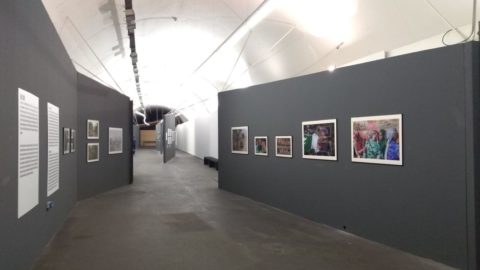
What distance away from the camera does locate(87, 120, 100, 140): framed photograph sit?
998 centimetres

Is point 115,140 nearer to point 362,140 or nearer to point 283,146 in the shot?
point 283,146

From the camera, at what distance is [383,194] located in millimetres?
5625

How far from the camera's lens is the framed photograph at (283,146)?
7924 mm

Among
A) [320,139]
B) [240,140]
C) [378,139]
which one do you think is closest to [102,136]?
[240,140]

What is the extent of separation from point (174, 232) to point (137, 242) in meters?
0.79

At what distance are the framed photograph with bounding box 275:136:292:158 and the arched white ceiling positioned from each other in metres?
3.39

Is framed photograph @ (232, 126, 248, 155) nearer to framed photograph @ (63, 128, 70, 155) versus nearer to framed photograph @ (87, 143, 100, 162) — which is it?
framed photograph @ (87, 143, 100, 162)

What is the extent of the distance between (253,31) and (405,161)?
828 cm

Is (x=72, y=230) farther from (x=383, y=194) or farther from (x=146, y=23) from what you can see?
(x=146, y=23)

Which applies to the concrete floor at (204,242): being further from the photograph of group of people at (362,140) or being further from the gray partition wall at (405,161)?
the photograph of group of people at (362,140)

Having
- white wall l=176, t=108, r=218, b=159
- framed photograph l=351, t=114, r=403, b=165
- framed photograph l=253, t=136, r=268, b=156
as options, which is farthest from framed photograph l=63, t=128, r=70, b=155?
white wall l=176, t=108, r=218, b=159

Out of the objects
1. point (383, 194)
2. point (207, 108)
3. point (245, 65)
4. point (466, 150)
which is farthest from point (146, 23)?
point (207, 108)

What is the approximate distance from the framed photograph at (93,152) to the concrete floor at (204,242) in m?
1.65

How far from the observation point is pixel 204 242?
18.6 ft
